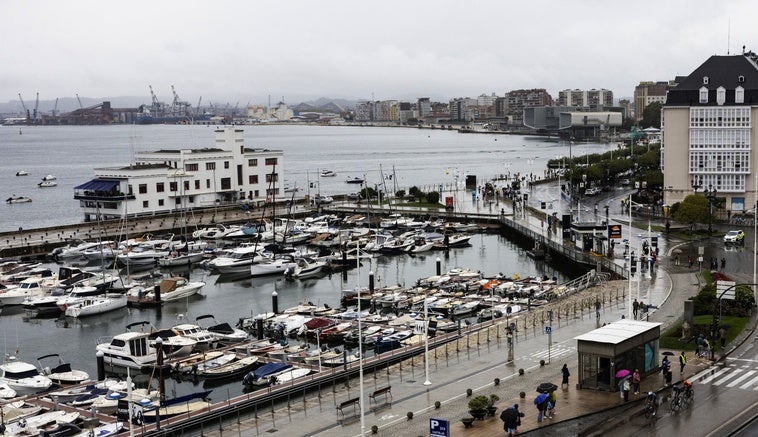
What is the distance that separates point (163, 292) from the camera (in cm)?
5784

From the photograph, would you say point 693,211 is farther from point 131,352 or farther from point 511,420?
point 511,420

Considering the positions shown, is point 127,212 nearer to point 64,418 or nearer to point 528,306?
point 528,306

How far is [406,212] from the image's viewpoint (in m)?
94.2

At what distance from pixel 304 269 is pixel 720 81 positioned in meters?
36.8

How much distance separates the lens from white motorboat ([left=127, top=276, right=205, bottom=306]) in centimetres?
5712

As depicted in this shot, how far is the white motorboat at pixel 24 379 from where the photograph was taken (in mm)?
37944

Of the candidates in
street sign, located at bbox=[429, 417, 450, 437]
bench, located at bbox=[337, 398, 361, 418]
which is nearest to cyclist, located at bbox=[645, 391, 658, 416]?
street sign, located at bbox=[429, 417, 450, 437]

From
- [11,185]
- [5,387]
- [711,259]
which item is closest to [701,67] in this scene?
[711,259]

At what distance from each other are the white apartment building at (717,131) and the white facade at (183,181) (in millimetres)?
37666

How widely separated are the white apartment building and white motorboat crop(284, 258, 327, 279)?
98.5ft

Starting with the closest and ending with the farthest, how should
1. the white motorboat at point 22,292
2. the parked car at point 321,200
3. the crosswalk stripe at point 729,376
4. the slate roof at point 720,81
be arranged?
the crosswalk stripe at point 729,376
the white motorboat at point 22,292
the slate roof at point 720,81
the parked car at point 321,200

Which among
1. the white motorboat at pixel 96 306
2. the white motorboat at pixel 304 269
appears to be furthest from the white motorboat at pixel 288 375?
the white motorboat at pixel 304 269

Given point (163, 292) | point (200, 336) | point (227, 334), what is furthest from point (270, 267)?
point (200, 336)

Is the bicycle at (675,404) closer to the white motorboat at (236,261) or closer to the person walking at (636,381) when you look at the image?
the person walking at (636,381)
